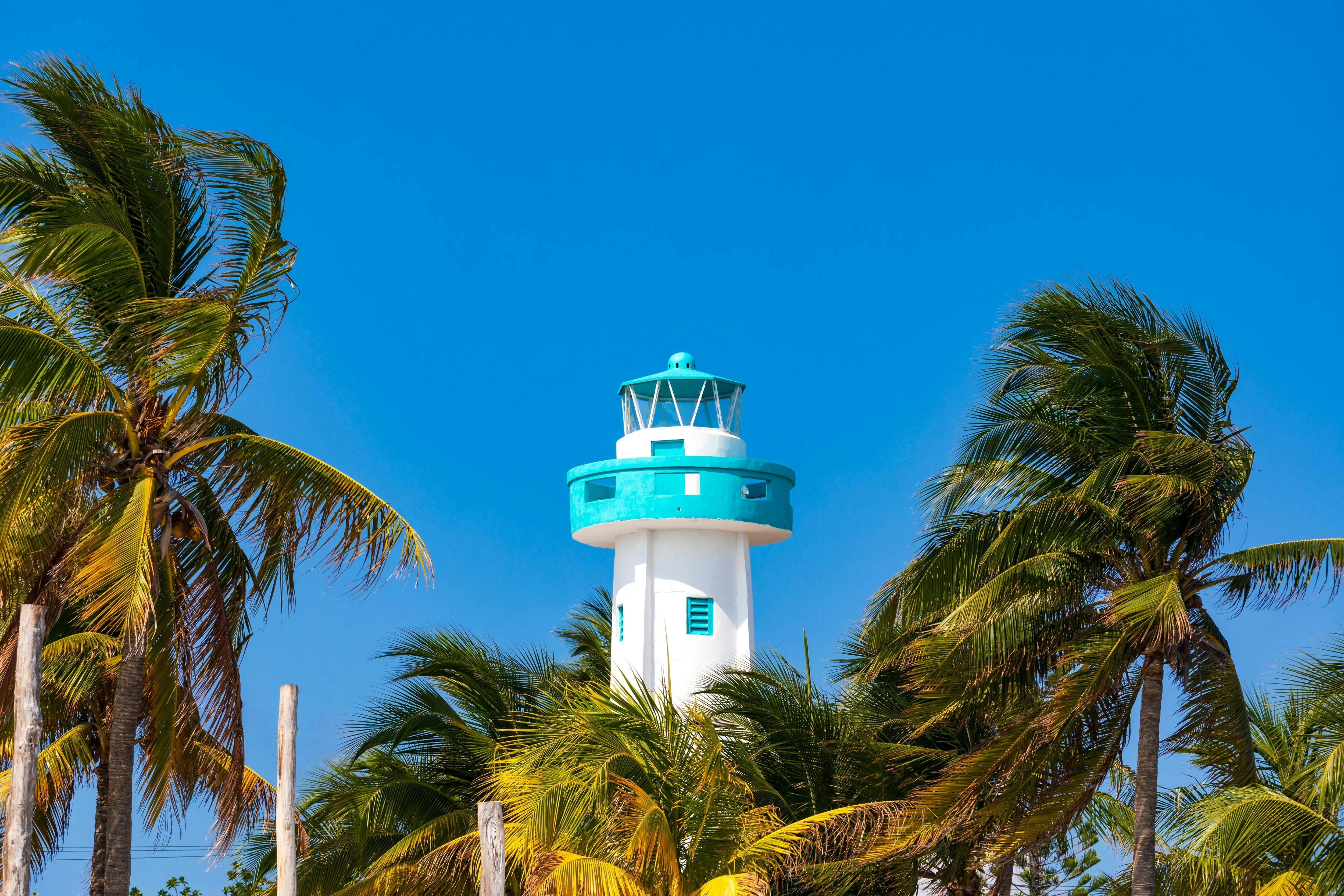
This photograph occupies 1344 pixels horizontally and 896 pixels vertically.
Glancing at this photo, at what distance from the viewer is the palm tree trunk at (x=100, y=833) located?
632 inches

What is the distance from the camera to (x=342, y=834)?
19.4 metres

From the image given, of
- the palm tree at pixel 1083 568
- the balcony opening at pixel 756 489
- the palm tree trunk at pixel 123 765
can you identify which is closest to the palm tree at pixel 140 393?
the palm tree trunk at pixel 123 765

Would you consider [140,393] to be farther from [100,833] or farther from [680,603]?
[680,603]

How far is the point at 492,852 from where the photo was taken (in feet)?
41.4

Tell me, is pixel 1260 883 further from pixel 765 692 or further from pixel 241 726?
pixel 241 726

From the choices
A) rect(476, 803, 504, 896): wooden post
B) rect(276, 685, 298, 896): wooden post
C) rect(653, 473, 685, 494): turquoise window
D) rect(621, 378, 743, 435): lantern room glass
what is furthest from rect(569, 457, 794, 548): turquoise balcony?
rect(476, 803, 504, 896): wooden post

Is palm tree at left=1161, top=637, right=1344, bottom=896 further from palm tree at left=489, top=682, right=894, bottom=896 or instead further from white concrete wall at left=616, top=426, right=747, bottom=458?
white concrete wall at left=616, top=426, right=747, bottom=458

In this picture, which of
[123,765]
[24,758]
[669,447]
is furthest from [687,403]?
[24,758]

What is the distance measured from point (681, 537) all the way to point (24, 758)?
13.1 m

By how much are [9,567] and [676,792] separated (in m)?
6.37

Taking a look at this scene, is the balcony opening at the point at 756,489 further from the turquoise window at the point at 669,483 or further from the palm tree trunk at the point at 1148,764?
the palm tree trunk at the point at 1148,764

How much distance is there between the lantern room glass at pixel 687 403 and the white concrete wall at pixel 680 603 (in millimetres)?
2010

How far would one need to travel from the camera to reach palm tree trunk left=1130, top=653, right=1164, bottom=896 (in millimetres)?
15703

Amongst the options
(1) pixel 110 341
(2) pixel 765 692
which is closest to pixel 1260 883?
(2) pixel 765 692
